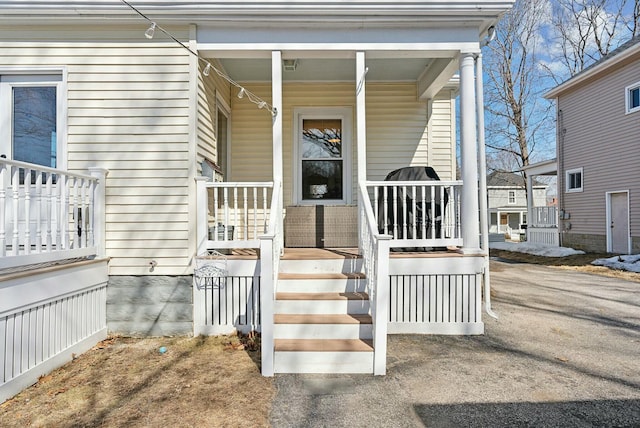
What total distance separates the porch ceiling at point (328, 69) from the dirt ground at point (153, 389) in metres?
3.77

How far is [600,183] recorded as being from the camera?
35.4 feet

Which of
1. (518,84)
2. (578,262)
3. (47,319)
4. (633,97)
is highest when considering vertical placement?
(518,84)

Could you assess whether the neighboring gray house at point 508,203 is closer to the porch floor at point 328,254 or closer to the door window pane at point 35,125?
the porch floor at point 328,254

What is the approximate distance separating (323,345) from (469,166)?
2624mm

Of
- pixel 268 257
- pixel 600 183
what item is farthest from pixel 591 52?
pixel 268 257

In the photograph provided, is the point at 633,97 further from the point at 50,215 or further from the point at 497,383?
the point at 50,215

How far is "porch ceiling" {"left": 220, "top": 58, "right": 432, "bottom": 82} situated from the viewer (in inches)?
200

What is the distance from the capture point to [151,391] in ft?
Result: 9.18

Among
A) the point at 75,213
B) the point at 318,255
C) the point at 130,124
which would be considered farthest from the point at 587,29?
the point at 75,213

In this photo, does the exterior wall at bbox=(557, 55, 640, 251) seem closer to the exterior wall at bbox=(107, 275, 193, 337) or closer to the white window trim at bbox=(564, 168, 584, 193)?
the white window trim at bbox=(564, 168, 584, 193)

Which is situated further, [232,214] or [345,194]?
[345,194]

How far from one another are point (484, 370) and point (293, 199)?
363cm

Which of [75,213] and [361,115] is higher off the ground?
[361,115]

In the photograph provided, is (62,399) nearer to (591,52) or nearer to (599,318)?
(599,318)
